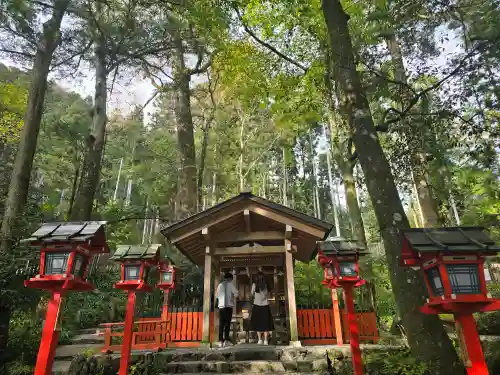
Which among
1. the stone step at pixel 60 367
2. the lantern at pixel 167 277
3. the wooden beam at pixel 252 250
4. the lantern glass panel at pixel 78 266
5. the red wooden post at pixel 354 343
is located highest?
the wooden beam at pixel 252 250

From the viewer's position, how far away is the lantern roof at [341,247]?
5.61m

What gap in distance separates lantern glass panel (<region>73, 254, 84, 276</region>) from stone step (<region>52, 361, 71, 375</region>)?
349cm

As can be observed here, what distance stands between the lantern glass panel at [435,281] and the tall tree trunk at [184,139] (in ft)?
37.0

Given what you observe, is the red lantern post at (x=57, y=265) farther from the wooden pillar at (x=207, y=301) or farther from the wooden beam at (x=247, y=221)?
the wooden beam at (x=247, y=221)

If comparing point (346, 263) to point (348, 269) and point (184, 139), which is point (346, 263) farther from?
point (184, 139)

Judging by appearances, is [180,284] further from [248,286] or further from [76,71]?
[76,71]

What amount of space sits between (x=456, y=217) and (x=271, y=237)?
1903 centimetres

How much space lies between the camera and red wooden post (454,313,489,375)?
9.47 ft

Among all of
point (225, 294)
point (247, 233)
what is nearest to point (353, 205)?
point (247, 233)

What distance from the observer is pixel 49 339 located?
3.83 m

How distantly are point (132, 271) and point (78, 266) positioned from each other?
5.99ft

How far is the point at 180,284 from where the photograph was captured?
1266 cm

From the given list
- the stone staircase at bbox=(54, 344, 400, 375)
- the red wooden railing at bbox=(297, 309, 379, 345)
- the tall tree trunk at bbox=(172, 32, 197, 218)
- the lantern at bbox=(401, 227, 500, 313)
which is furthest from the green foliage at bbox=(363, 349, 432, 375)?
the tall tree trunk at bbox=(172, 32, 197, 218)

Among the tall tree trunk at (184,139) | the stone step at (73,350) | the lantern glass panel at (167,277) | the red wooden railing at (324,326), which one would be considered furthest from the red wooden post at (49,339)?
the tall tree trunk at (184,139)
